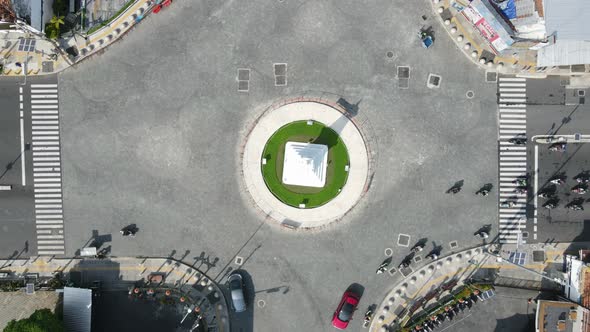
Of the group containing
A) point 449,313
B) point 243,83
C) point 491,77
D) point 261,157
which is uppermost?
point 491,77

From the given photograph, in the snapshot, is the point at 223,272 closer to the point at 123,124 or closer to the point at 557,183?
the point at 123,124

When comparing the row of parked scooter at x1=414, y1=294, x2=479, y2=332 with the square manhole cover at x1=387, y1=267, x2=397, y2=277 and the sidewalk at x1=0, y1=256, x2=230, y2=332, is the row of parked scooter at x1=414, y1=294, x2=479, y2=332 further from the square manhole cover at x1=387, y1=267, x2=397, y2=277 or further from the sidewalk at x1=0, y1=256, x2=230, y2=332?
the sidewalk at x1=0, y1=256, x2=230, y2=332

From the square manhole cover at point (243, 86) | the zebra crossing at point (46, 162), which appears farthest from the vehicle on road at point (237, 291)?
the square manhole cover at point (243, 86)

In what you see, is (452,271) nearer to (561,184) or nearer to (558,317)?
(558,317)

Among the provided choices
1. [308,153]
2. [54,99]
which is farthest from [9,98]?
[308,153]

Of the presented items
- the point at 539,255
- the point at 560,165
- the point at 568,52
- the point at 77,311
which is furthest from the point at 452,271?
the point at 77,311

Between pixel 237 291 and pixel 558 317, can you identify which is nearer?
pixel 558 317

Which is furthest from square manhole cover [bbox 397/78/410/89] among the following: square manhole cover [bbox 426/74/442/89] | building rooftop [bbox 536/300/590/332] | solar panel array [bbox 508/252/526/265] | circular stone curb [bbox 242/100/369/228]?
building rooftop [bbox 536/300/590/332]
